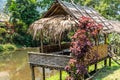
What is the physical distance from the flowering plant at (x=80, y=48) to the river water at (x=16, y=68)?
8.03m

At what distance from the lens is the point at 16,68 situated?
25.0 m

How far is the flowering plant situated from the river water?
316 inches

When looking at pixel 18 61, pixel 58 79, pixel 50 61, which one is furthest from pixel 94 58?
pixel 18 61

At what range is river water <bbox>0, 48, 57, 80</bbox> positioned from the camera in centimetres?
2097

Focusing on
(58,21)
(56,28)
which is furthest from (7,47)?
(56,28)

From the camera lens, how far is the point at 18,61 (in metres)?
28.6

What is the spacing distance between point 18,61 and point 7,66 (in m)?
2.56

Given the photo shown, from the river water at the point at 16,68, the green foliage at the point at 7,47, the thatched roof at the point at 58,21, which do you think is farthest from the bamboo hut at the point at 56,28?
the green foliage at the point at 7,47

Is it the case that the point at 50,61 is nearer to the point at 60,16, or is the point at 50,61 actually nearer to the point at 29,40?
the point at 60,16

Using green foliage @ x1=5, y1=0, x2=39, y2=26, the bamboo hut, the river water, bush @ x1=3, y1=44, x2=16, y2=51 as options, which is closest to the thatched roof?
the bamboo hut

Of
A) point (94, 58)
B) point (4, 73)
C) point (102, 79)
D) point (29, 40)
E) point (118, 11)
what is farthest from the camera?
point (29, 40)

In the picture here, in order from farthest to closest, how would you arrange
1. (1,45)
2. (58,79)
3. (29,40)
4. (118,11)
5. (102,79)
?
(29,40) → (1,45) → (118,11) → (58,79) → (102,79)

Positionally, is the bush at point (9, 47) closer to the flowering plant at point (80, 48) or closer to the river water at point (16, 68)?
the river water at point (16, 68)

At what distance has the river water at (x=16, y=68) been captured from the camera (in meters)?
21.0
